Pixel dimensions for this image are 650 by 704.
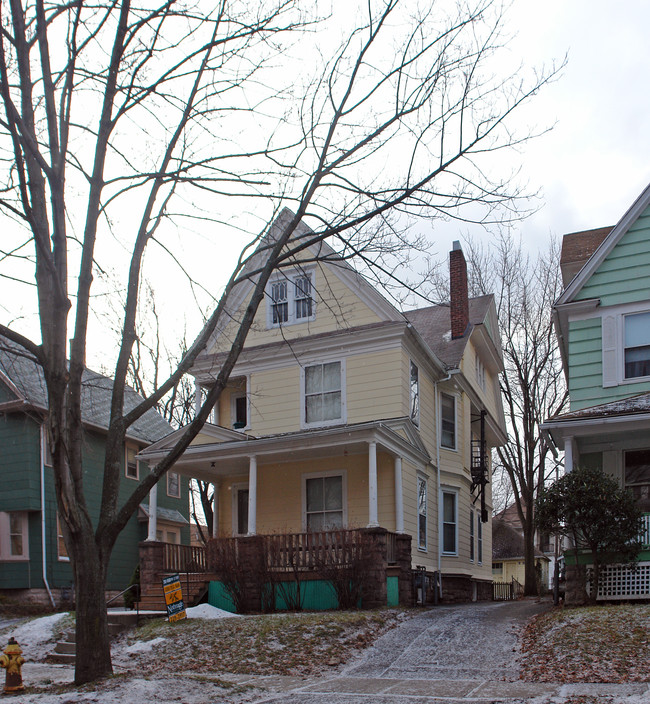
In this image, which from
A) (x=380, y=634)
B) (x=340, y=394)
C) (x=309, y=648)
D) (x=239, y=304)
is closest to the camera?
(x=309, y=648)

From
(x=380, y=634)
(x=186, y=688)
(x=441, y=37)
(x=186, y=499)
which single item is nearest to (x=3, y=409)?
(x=186, y=499)

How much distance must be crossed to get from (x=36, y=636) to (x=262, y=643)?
5.66 m

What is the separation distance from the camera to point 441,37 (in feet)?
28.3

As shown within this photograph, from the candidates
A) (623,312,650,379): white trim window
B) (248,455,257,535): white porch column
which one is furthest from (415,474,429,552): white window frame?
(623,312,650,379): white trim window

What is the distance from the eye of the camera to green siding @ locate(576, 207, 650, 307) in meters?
15.0

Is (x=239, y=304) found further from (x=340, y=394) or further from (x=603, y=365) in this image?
(x=603, y=365)

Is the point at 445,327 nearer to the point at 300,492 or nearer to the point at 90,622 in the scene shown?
the point at 300,492

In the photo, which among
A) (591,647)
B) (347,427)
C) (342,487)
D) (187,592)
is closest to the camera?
(591,647)

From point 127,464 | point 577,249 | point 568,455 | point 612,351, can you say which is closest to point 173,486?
point 127,464

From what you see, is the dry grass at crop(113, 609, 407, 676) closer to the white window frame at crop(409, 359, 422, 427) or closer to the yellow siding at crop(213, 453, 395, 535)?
the yellow siding at crop(213, 453, 395, 535)

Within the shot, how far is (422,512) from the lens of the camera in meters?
19.4

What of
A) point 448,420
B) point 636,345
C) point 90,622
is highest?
point 636,345

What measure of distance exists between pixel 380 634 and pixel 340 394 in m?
8.02

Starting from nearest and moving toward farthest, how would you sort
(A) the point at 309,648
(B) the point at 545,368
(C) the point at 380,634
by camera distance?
(A) the point at 309,648
(C) the point at 380,634
(B) the point at 545,368
